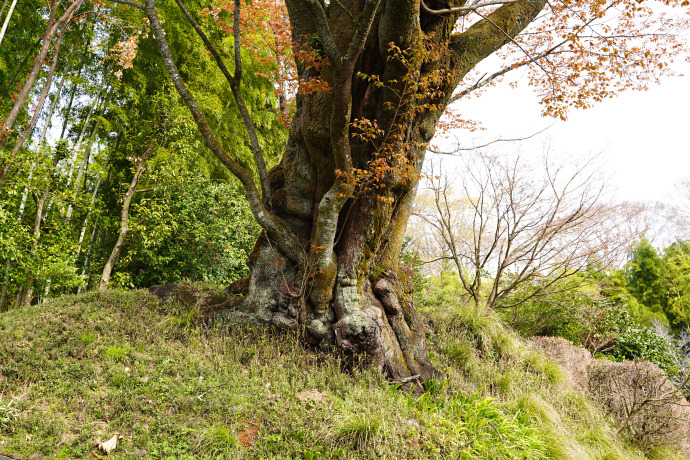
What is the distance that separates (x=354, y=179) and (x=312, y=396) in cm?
185

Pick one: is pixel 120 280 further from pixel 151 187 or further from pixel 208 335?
pixel 208 335

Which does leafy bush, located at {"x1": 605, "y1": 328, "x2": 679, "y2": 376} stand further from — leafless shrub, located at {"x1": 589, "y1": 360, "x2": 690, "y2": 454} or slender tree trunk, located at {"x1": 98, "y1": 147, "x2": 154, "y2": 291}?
slender tree trunk, located at {"x1": 98, "y1": 147, "x2": 154, "y2": 291}

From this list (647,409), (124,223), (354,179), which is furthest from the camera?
(124,223)

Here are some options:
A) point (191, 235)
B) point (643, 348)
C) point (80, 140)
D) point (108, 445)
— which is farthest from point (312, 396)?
point (80, 140)

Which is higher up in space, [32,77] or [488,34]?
[488,34]

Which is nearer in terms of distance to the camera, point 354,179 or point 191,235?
point 354,179

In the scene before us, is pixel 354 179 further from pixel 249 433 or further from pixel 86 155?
pixel 86 155

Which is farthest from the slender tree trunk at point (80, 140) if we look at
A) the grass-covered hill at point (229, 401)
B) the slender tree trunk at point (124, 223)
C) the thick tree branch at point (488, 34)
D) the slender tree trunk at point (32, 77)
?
the thick tree branch at point (488, 34)

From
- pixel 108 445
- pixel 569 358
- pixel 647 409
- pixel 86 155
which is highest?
pixel 86 155

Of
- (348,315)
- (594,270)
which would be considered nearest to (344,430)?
(348,315)

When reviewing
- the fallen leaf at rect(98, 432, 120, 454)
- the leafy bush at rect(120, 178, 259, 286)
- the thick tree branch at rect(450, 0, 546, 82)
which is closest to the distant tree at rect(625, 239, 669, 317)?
the thick tree branch at rect(450, 0, 546, 82)

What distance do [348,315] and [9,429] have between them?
2.54m

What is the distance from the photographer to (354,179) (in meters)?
3.43

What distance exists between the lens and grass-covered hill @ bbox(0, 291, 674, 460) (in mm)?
2426
